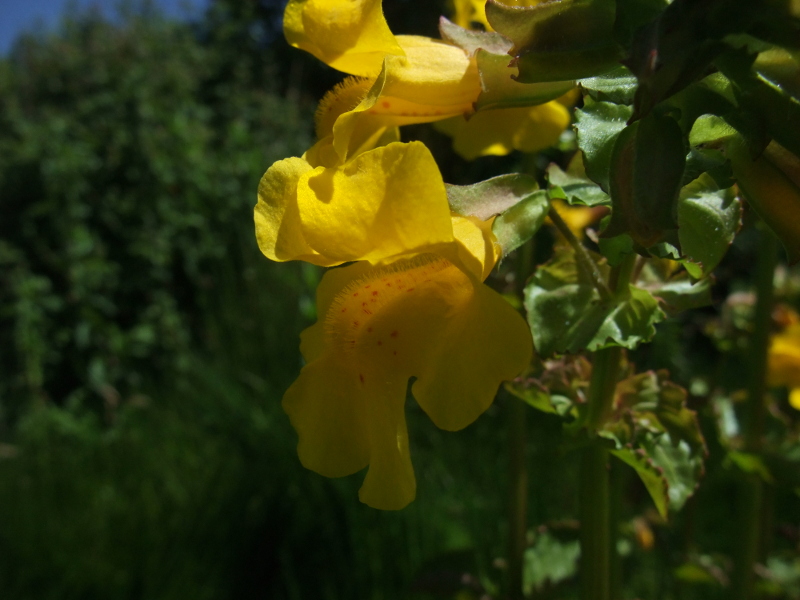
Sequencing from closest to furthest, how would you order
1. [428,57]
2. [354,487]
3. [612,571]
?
[428,57], [612,571], [354,487]

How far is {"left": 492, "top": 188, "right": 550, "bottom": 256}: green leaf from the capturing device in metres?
0.45

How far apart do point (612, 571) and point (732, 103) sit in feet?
1.43

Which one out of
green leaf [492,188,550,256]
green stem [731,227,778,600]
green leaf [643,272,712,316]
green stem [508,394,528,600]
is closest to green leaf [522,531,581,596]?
green stem [508,394,528,600]

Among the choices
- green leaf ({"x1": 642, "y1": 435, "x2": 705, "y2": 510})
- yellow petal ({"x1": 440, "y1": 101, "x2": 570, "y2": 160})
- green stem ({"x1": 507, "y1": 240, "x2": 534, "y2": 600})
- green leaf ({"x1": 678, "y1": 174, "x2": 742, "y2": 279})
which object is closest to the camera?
green leaf ({"x1": 678, "y1": 174, "x2": 742, "y2": 279})

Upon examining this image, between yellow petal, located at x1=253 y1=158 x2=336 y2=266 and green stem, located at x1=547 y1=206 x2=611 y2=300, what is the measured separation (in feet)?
0.55

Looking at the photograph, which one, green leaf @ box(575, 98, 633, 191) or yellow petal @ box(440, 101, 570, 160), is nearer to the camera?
green leaf @ box(575, 98, 633, 191)

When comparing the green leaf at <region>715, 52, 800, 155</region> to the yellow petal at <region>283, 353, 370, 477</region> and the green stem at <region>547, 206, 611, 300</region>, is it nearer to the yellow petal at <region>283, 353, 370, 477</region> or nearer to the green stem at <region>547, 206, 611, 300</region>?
the green stem at <region>547, 206, 611, 300</region>

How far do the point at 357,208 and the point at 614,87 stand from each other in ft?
0.54

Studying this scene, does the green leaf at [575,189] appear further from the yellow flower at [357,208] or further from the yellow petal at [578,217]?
the yellow petal at [578,217]

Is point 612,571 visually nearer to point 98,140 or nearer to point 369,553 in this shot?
point 369,553

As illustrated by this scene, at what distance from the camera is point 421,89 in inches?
19.5

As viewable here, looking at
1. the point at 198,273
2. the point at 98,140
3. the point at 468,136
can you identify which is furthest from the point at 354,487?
the point at 98,140

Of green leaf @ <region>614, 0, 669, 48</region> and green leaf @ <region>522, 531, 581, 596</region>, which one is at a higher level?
green leaf @ <region>614, 0, 669, 48</region>

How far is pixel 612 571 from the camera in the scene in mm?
628
